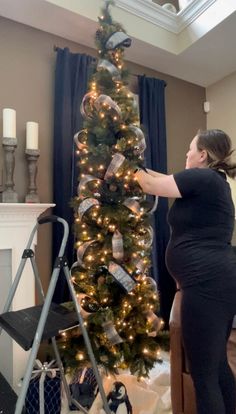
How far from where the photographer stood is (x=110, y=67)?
1.54m

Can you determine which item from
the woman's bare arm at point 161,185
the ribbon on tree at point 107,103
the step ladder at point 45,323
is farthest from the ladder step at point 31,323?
the ribbon on tree at point 107,103

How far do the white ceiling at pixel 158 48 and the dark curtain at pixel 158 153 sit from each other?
207 millimetres

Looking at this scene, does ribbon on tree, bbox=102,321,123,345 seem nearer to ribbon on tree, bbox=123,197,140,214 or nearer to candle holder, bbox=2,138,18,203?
ribbon on tree, bbox=123,197,140,214

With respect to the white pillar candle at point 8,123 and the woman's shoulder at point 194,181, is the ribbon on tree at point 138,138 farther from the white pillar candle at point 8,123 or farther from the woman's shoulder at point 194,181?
the white pillar candle at point 8,123

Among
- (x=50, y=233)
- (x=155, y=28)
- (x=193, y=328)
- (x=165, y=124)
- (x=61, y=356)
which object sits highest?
(x=155, y=28)

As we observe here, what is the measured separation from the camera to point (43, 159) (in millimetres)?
2164

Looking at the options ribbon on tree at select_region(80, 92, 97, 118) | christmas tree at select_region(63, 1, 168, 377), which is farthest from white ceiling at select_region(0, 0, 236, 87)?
ribbon on tree at select_region(80, 92, 97, 118)

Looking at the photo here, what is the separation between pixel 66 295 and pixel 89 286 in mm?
624

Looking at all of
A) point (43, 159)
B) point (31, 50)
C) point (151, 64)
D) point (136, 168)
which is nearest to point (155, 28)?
point (151, 64)

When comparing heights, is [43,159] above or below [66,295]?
above

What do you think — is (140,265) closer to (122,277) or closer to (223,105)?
(122,277)

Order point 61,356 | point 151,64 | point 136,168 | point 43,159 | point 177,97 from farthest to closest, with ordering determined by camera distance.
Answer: point 177,97 → point 151,64 → point 43,159 → point 61,356 → point 136,168

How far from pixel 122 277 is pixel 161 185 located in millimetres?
543

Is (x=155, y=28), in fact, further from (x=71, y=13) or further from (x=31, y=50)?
→ (x=31, y=50)
